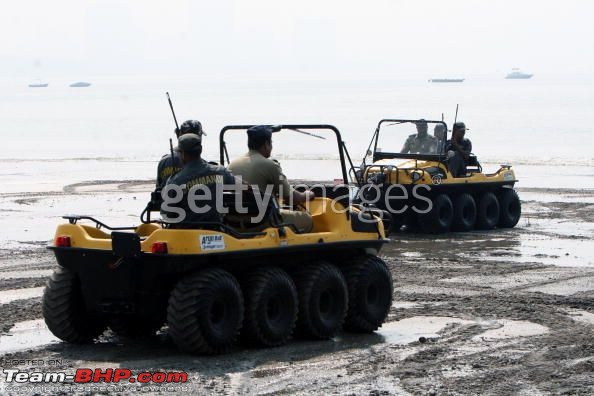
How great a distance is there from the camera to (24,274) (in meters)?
14.3

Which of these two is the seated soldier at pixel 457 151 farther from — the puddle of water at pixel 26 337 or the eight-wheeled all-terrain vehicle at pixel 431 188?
the puddle of water at pixel 26 337

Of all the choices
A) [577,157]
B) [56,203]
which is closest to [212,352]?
[56,203]

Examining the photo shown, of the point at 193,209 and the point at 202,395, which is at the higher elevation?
the point at 193,209

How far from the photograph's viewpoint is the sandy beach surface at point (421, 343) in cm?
862

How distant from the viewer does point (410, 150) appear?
20891mm

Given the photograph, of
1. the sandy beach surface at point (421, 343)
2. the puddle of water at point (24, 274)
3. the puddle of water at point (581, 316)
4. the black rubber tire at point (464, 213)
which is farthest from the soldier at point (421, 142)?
the puddle of water at point (581, 316)

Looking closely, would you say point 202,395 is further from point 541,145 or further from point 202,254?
point 541,145

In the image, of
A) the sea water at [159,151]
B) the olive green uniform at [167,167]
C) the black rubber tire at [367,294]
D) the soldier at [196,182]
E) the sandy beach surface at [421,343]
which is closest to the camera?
the sandy beach surface at [421,343]

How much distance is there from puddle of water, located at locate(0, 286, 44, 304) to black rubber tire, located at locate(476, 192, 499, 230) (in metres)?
9.58

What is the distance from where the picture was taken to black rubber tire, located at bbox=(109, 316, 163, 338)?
9.95 meters

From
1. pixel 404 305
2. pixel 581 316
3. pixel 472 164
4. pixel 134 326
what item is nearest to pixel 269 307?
pixel 134 326

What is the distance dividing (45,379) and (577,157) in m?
37.2

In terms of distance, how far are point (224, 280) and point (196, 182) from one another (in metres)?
0.80

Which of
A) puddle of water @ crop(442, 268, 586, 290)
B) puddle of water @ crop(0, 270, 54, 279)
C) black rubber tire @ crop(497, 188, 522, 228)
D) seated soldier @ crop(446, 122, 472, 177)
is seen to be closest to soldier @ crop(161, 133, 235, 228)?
puddle of water @ crop(0, 270, 54, 279)
